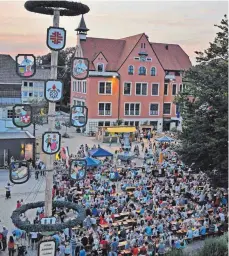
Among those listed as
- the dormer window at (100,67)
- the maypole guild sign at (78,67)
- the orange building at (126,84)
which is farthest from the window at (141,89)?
the maypole guild sign at (78,67)

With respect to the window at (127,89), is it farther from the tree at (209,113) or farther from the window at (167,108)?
the tree at (209,113)

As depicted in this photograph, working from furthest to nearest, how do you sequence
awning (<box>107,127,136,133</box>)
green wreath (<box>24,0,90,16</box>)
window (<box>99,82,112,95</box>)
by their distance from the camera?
window (<box>99,82,112,95</box>) → awning (<box>107,127,136,133</box>) → green wreath (<box>24,0,90,16</box>)

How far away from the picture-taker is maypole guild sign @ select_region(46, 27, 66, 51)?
10.6 meters

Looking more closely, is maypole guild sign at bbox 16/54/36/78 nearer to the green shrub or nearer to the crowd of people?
the crowd of people

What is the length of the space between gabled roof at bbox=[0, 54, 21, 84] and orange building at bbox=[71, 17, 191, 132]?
9.55m

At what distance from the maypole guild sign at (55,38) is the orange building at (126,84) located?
42.3 m

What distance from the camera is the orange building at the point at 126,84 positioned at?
54.0m

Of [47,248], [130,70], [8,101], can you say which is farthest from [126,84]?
[47,248]

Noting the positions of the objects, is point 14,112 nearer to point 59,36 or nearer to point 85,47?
point 59,36

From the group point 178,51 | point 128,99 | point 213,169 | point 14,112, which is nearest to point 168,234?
point 213,169

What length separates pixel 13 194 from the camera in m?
26.2

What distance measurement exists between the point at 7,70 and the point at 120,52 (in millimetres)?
16487

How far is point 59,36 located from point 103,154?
2201 centimetres

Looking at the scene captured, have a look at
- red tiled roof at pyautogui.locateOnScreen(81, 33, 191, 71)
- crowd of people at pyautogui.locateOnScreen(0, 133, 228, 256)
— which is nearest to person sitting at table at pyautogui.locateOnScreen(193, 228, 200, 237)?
crowd of people at pyautogui.locateOnScreen(0, 133, 228, 256)
